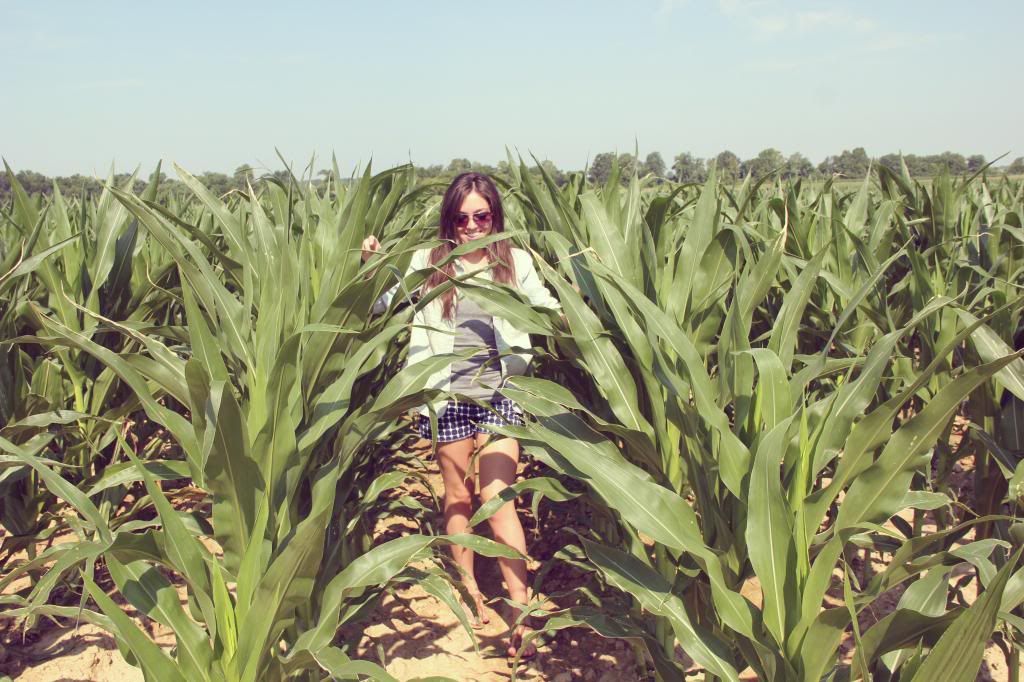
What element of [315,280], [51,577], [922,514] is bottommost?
[922,514]

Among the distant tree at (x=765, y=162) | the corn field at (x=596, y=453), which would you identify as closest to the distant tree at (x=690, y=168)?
the distant tree at (x=765, y=162)

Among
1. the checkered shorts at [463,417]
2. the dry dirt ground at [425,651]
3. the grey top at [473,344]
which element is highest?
the grey top at [473,344]

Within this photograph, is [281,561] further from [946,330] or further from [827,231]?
[827,231]

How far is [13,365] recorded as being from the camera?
2350 mm

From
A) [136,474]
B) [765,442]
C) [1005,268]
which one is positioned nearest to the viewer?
[765,442]

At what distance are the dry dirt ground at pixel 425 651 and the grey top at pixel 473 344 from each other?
0.62 meters

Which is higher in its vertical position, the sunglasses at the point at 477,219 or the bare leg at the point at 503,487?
the sunglasses at the point at 477,219

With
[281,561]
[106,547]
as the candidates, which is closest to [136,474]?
[106,547]

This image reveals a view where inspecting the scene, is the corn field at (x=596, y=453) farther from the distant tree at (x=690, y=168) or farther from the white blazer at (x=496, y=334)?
the distant tree at (x=690, y=168)

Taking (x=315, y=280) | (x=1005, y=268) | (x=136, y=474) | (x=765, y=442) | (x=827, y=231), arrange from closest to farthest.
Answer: (x=765, y=442) → (x=136, y=474) → (x=315, y=280) → (x=1005, y=268) → (x=827, y=231)

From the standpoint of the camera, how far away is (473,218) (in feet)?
8.19

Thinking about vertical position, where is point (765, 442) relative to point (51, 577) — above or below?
above

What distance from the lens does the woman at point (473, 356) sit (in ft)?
8.02

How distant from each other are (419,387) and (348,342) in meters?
0.29
